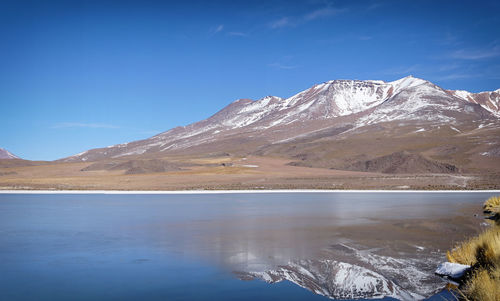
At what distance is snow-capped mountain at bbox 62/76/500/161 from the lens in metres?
145

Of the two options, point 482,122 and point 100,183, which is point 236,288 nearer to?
point 100,183

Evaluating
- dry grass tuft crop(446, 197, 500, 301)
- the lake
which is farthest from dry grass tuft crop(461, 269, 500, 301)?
the lake

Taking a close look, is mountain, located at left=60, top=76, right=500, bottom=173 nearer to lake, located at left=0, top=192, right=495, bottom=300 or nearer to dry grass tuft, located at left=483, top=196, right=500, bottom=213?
dry grass tuft, located at left=483, top=196, right=500, bottom=213

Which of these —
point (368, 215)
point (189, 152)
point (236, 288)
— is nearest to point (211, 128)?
point (189, 152)

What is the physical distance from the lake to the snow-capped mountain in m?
116

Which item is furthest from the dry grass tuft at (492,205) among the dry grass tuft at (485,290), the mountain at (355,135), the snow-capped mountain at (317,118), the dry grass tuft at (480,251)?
the snow-capped mountain at (317,118)

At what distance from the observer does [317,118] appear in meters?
168

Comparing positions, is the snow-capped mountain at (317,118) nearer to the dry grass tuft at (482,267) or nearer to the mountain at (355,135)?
the mountain at (355,135)

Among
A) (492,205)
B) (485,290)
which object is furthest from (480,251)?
(492,205)

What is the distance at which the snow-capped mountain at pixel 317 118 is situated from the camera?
14462cm

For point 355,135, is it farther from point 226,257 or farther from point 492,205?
point 226,257

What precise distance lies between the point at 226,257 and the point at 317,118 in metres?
160

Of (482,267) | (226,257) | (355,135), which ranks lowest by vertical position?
(226,257)

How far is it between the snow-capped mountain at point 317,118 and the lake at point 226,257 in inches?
4558
